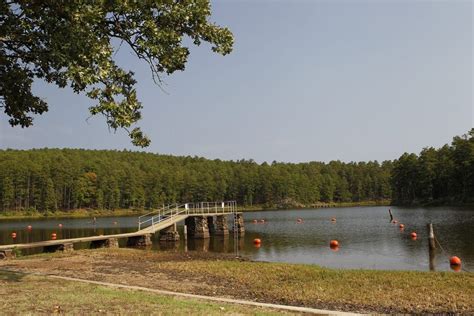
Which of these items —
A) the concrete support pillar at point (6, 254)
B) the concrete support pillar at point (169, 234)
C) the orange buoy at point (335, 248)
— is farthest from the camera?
the concrete support pillar at point (169, 234)

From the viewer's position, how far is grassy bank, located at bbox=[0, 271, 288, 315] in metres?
9.37

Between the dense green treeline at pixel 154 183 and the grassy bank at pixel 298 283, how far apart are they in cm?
11383

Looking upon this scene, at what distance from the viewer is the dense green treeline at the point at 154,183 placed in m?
125

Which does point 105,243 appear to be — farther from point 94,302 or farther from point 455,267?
point 94,302

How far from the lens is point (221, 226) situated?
4800 centimetres

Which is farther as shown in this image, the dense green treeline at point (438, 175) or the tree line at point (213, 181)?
the tree line at point (213, 181)

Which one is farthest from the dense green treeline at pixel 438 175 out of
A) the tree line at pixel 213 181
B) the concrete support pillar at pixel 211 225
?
the concrete support pillar at pixel 211 225

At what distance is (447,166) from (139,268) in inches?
3736

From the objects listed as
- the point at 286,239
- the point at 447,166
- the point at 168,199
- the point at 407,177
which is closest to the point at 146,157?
the point at 168,199

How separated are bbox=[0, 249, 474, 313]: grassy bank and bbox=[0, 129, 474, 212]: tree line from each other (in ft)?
268

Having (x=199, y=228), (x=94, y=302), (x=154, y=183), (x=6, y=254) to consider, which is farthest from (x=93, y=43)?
(x=154, y=183)

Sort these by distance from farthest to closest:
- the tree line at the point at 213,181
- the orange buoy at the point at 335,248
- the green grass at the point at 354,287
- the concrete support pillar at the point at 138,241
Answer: the tree line at the point at 213,181 < the concrete support pillar at the point at 138,241 < the orange buoy at the point at 335,248 < the green grass at the point at 354,287

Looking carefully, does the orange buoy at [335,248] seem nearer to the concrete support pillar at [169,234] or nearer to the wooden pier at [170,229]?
the wooden pier at [170,229]

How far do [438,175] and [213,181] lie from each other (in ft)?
241
